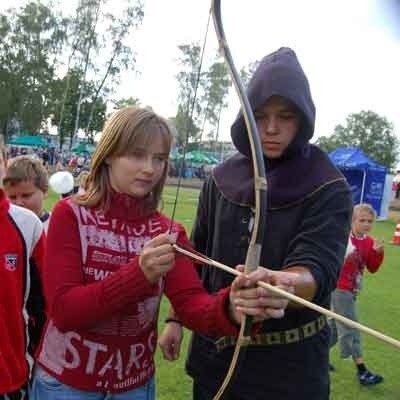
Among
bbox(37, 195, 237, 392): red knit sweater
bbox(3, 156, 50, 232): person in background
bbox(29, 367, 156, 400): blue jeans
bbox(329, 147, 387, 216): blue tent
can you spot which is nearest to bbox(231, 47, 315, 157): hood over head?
bbox(37, 195, 237, 392): red knit sweater

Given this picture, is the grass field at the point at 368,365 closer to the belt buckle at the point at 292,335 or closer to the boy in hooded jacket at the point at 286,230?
the boy in hooded jacket at the point at 286,230

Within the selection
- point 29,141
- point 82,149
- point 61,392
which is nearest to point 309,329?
point 61,392

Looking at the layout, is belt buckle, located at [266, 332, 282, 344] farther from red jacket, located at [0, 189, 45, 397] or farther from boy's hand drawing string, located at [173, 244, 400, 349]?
red jacket, located at [0, 189, 45, 397]

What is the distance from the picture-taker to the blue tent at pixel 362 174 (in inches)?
656

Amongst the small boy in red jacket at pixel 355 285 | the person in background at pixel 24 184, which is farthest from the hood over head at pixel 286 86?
the small boy in red jacket at pixel 355 285

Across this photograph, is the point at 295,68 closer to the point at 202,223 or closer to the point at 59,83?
the point at 202,223

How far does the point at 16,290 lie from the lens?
5.66ft

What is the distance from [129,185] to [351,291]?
2.77m

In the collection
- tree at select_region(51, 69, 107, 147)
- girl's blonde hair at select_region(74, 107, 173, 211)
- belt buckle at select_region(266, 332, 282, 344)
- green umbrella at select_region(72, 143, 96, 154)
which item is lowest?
belt buckle at select_region(266, 332, 282, 344)

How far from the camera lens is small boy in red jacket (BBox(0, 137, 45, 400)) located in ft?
5.47

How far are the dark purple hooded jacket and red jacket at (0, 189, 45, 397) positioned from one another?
603 millimetres

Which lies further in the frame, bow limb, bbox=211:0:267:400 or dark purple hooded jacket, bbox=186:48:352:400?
dark purple hooded jacket, bbox=186:48:352:400

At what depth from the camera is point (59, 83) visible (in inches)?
1320

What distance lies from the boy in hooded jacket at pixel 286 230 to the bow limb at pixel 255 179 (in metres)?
0.13
